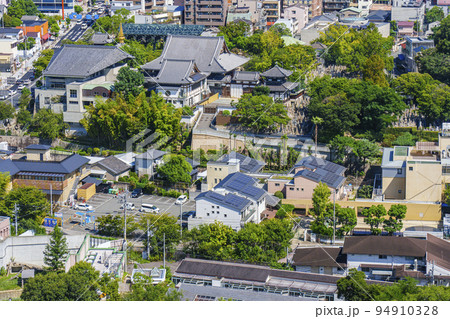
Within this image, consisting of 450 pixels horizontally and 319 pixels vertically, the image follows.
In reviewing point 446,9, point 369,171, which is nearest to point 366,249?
point 369,171

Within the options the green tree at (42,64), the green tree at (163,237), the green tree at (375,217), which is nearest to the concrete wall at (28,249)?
the green tree at (163,237)

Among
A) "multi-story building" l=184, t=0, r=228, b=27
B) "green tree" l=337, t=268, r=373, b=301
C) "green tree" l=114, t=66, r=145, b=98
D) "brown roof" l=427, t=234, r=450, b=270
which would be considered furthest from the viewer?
Result: "multi-story building" l=184, t=0, r=228, b=27

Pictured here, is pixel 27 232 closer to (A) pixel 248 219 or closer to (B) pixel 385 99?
(A) pixel 248 219

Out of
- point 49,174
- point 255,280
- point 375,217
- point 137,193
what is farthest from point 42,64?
point 255,280

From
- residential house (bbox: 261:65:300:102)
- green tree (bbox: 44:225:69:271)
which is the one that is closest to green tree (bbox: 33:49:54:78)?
residential house (bbox: 261:65:300:102)

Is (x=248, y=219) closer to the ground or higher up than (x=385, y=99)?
closer to the ground

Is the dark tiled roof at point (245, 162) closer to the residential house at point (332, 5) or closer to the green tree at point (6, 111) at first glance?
the green tree at point (6, 111)

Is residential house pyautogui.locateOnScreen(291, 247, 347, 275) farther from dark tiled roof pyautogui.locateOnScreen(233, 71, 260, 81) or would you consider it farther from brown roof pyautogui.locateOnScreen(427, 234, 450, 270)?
dark tiled roof pyautogui.locateOnScreen(233, 71, 260, 81)
